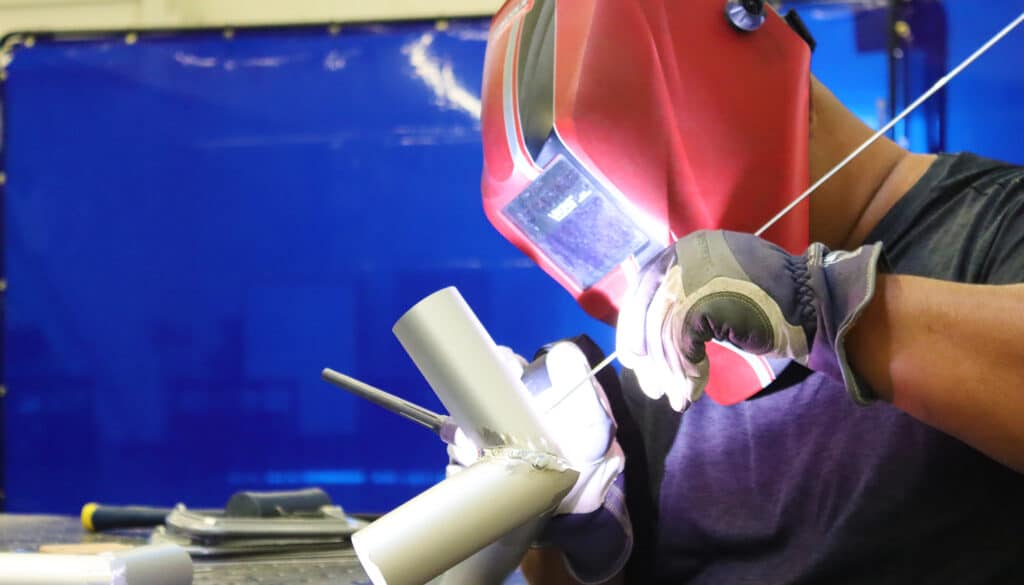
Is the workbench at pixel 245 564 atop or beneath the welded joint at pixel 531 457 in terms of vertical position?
atop

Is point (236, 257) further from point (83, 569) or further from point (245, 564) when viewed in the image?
point (83, 569)

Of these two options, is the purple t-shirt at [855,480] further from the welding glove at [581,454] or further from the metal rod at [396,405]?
the metal rod at [396,405]

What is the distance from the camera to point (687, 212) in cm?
96

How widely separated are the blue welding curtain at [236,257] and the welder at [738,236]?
2.87 feet

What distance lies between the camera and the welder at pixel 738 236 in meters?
0.92

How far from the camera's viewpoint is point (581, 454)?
0.96 meters

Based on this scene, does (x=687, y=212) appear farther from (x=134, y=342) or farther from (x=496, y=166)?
(x=134, y=342)

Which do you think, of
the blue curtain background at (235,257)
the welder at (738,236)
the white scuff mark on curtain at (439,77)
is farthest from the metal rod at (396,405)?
the white scuff mark on curtain at (439,77)

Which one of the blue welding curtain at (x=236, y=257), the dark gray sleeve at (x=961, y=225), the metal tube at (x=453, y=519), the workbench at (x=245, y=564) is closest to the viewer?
the metal tube at (x=453, y=519)

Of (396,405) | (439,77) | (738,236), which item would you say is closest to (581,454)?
(396,405)

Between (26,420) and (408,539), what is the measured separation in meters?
1.68

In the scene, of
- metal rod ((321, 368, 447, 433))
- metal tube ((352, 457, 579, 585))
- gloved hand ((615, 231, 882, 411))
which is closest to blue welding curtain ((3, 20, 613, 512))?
metal rod ((321, 368, 447, 433))

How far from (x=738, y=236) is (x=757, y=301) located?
2.6 inches

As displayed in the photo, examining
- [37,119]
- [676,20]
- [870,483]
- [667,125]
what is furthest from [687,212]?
[37,119]
